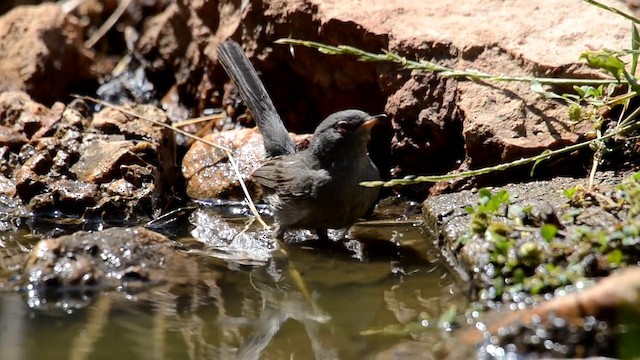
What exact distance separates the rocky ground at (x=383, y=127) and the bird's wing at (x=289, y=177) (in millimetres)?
670

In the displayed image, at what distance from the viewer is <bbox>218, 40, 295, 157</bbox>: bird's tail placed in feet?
21.7

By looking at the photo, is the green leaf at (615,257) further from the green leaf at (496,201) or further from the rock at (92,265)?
the rock at (92,265)

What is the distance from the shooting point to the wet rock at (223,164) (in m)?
6.87

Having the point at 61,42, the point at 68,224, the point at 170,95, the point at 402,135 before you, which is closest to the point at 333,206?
the point at 402,135

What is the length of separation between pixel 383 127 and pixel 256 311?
265cm

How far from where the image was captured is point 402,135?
6547 mm

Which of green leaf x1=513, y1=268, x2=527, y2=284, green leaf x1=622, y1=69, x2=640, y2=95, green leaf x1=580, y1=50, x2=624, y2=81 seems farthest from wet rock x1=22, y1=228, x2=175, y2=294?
green leaf x1=622, y1=69, x2=640, y2=95

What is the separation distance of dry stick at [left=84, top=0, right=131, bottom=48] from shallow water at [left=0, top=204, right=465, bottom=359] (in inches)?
168

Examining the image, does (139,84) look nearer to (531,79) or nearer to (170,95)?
(170,95)

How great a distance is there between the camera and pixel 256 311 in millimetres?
4574

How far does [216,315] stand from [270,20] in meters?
3.57

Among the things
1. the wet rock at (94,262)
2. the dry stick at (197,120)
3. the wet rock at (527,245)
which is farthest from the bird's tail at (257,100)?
the wet rock at (94,262)

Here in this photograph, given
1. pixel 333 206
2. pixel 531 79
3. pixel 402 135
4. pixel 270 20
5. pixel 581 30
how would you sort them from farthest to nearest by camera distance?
1. pixel 270 20
2. pixel 402 135
3. pixel 581 30
4. pixel 333 206
5. pixel 531 79

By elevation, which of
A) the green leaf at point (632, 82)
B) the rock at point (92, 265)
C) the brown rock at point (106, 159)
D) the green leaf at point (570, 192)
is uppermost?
the green leaf at point (632, 82)
